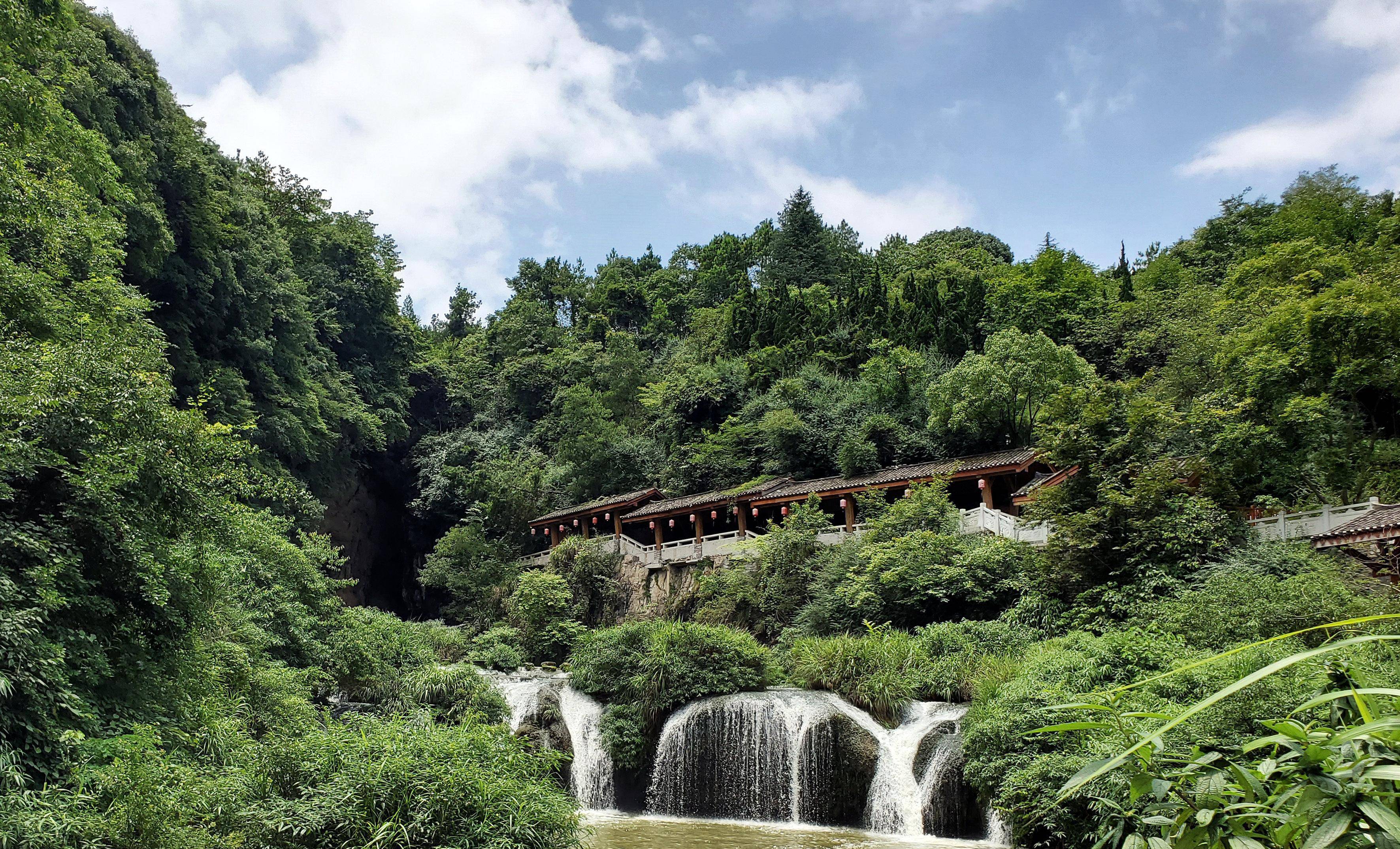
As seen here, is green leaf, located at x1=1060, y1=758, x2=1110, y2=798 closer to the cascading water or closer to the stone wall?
the cascading water

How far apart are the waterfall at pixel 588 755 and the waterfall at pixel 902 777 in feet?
16.3

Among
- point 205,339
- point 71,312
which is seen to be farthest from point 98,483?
point 205,339

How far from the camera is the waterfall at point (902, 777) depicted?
1138 cm

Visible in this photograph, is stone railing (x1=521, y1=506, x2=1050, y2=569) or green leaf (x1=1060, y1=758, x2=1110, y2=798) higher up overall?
stone railing (x1=521, y1=506, x2=1050, y2=569)

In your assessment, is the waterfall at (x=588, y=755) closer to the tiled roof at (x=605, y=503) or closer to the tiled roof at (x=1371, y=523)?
the tiled roof at (x=605, y=503)

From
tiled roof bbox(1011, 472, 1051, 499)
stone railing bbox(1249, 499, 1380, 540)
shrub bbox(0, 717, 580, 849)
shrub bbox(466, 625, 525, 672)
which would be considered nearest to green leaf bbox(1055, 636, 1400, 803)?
shrub bbox(0, 717, 580, 849)

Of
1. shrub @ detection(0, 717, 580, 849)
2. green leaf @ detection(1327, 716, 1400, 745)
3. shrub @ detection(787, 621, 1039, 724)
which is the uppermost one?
green leaf @ detection(1327, 716, 1400, 745)

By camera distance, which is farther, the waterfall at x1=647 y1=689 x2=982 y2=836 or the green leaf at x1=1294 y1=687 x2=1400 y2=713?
the waterfall at x1=647 y1=689 x2=982 y2=836

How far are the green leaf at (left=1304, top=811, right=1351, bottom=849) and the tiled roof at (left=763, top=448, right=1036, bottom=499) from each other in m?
18.7

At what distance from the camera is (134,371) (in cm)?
980

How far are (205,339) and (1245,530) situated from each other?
2471 centimetres

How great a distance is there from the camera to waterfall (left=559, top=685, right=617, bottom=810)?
1481cm

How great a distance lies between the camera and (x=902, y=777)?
38.3 feet

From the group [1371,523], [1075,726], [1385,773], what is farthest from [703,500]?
[1385,773]
